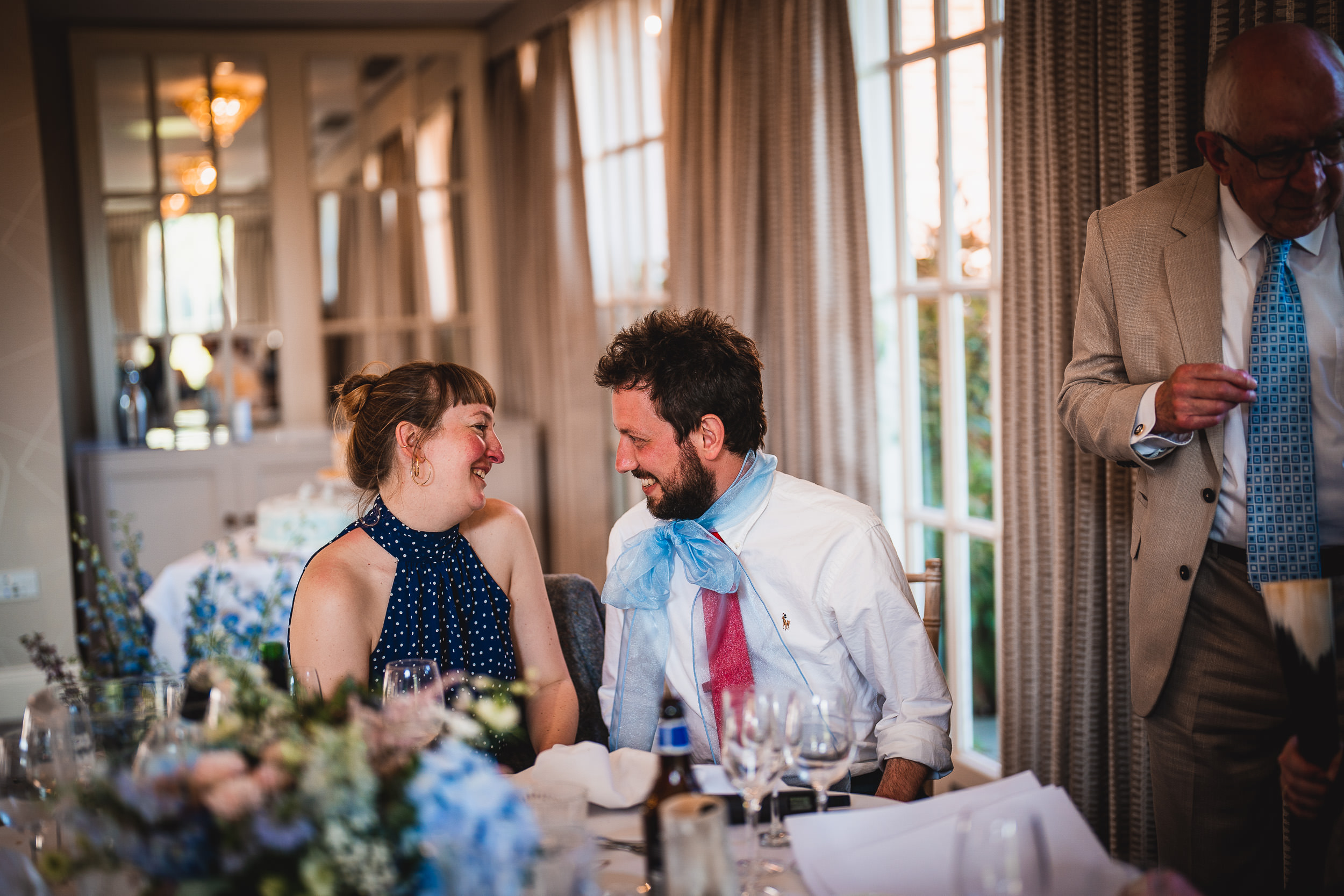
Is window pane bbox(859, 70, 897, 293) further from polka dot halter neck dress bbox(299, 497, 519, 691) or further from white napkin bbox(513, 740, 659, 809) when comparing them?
white napkin bbox(513, 740, 659, 809)

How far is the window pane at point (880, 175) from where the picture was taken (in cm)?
329

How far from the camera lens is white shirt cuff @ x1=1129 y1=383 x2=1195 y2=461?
5.58ft

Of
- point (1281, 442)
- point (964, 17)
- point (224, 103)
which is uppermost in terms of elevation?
point (224, 103)

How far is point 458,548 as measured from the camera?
2.05m

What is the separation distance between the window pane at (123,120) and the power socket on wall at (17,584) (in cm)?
194

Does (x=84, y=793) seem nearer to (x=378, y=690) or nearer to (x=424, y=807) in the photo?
(x=424, y=807)

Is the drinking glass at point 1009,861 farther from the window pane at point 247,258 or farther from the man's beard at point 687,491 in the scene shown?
the window pane at point 247,258

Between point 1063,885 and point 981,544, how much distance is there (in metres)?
2.27

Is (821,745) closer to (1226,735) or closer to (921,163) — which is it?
(1226,735)

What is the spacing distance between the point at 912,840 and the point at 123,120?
5479 mm

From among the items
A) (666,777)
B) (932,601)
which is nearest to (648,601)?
(932,601)

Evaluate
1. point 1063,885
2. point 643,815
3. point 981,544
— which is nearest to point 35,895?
point 643,815

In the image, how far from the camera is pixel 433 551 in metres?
2.01

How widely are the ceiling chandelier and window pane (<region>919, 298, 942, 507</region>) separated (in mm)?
3880
